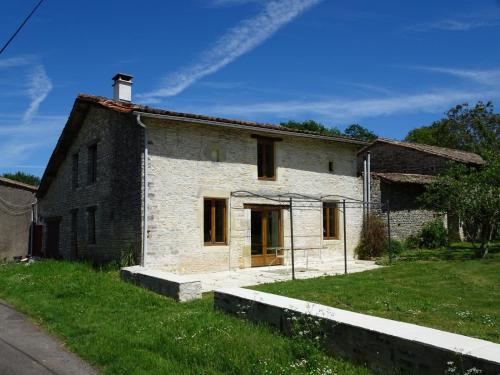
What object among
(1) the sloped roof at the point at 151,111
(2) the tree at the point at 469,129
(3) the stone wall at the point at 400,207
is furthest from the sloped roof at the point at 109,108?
(2) the tree at the point at 469,129

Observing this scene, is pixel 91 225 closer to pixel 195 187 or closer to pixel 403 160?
pixel 195 187

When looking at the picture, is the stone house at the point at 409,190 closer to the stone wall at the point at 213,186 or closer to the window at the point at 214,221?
the stone wall at the point at 213,186

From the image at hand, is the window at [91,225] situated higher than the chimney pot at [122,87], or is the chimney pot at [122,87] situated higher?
the chimney pot at [122,87]

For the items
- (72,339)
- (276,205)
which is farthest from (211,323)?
(276,205)

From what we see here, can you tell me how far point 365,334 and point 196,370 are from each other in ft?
5.64

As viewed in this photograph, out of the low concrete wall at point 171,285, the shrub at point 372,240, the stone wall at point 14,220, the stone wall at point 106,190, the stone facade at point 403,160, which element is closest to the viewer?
the low concrete wall at point 171,285

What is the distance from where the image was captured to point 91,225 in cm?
1625

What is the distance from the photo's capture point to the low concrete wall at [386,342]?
143 inches

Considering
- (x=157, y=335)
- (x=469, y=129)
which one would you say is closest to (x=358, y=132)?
(x=469, y=129)

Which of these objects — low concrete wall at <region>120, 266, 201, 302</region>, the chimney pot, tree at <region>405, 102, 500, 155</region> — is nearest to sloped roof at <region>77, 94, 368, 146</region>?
the chimney pot

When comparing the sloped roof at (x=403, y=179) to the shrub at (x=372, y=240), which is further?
the sloped roof at (x=403, y=179)

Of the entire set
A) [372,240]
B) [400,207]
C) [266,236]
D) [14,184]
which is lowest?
[372,240]

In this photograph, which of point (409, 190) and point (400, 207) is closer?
point (400, 207)

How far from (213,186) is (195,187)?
1.97 ft
